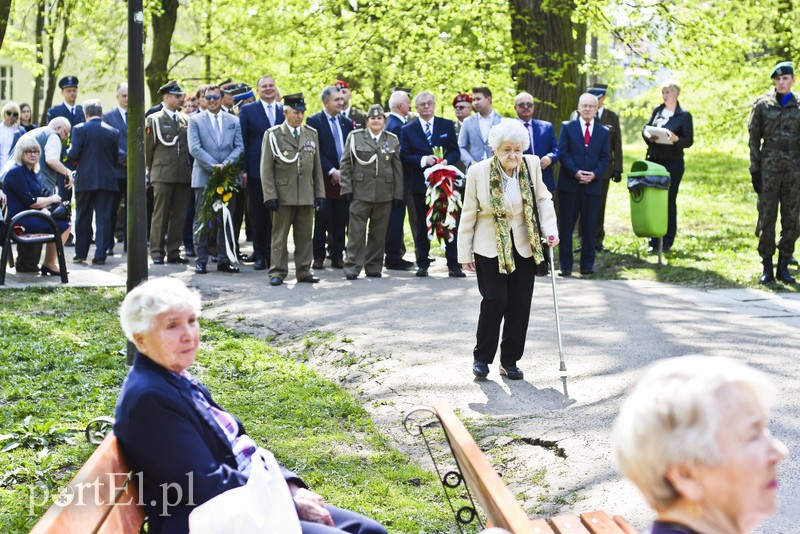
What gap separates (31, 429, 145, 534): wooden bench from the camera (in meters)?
3.52

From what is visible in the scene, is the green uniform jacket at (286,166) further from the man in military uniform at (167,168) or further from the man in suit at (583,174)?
the man in suit at (583,174)

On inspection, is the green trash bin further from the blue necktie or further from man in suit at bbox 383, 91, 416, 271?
the blue necktie

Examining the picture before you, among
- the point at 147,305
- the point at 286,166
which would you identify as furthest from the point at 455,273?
the point at 147,305

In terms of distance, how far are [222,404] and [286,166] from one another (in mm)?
6070

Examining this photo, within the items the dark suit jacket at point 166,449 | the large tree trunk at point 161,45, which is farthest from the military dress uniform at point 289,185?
the large tree trunk at point 161,45

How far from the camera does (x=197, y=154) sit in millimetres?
14742

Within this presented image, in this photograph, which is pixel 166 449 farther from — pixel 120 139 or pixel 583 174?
pixel 120 139

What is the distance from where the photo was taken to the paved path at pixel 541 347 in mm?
6492

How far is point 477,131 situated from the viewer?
14.7 m

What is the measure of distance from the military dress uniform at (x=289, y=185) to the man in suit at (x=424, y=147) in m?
1.38

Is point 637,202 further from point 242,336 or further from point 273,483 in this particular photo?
point 273,483

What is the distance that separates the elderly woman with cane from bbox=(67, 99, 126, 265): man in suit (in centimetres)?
788

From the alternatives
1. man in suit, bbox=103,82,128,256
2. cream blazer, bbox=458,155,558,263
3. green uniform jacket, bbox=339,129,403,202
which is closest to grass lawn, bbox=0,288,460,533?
cream blazer, bbox=458,155,558,263

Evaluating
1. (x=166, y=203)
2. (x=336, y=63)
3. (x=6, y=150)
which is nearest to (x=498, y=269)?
(x=166, y=203)
